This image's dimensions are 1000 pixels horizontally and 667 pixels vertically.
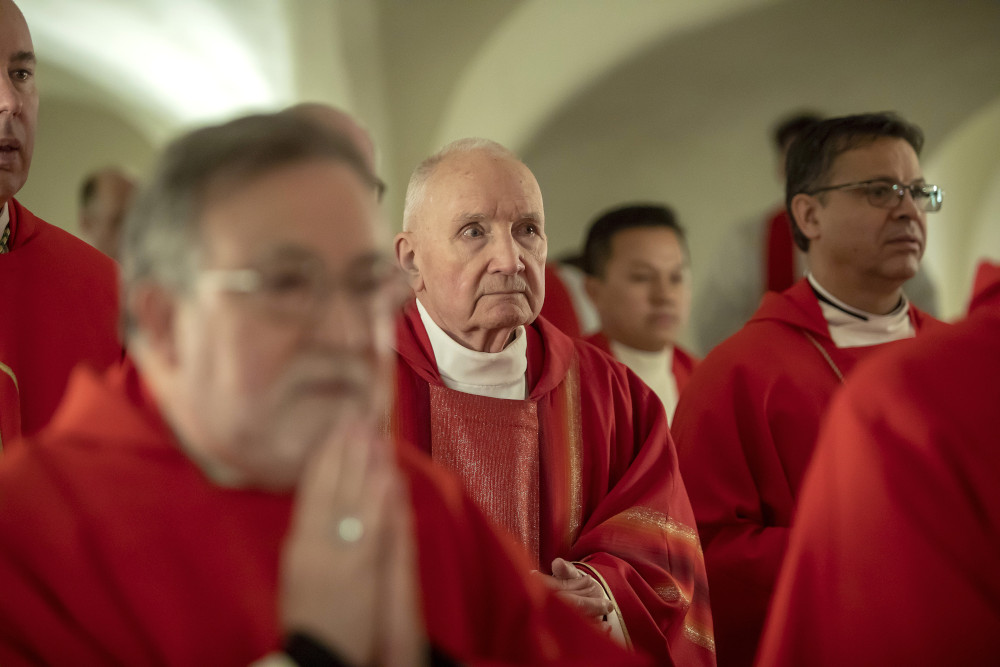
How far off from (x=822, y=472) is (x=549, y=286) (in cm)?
252

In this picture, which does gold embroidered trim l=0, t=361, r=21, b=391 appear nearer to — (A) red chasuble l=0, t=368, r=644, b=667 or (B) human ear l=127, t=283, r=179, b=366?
(A) red chasuble l=0, t=368, r=644, b=667

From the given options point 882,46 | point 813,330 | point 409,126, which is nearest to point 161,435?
point 813,330

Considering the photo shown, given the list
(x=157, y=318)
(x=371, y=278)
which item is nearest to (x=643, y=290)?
(x=371, y=278)

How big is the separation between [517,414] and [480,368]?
0.18m

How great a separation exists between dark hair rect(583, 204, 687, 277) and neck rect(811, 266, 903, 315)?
143 centimetres

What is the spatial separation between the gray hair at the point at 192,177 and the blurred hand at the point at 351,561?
0.37 metres

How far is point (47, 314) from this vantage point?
2973mm

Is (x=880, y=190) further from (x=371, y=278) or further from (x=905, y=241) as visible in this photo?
(x=371, y=278)

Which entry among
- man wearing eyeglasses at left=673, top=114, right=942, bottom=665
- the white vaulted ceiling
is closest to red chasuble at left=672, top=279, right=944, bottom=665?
man wearing eyeglasses at left=673, top=114, right=942, bottom=665

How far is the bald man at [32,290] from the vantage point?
110 inches

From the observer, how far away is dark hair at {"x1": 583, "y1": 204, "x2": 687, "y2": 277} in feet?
16.8

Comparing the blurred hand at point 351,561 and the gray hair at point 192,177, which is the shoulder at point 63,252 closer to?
the gray hair at point 192,177

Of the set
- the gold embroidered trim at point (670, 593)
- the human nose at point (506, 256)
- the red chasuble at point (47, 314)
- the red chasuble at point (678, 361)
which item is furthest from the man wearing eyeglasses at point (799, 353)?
the red chasuble at point (47, 314)

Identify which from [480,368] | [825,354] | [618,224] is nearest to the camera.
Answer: [480,368]
